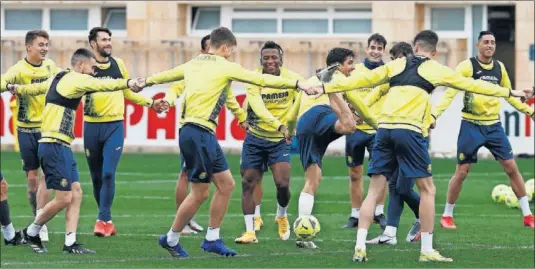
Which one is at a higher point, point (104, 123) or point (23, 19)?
point (23, 19)

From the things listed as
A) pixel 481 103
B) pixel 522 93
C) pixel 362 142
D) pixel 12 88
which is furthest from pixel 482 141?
pixel 12 88

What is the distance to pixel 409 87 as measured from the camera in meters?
14.5

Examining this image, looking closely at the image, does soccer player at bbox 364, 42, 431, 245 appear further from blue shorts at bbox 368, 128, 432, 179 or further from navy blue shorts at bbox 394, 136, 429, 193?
blue shorts at bbox 368, 128, 432, 179

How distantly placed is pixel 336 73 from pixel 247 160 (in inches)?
66.6

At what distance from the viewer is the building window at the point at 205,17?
36125mm

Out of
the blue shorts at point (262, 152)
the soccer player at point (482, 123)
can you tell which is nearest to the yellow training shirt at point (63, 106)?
the blue shorts at point (262, 152)

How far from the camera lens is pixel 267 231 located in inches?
689

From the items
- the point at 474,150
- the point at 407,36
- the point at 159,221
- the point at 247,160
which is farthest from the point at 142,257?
the point at 407,36

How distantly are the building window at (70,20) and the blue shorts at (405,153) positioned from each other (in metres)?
22.9

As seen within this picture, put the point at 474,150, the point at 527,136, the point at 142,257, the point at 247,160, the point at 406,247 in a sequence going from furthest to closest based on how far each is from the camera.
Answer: the point at 527,136
the point at 474,150
the point at 247,160
the point at 406,247
the point at 142,257

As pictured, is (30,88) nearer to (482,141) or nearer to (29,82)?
(29,82)

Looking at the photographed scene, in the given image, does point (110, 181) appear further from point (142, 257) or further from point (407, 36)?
point (407, 36)

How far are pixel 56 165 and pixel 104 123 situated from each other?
238 cm

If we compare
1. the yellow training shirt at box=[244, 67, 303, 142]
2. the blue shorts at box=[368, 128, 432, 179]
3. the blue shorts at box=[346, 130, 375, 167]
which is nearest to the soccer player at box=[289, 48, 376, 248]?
the yellow training shirt at box=[244, 67, 303, 142]
